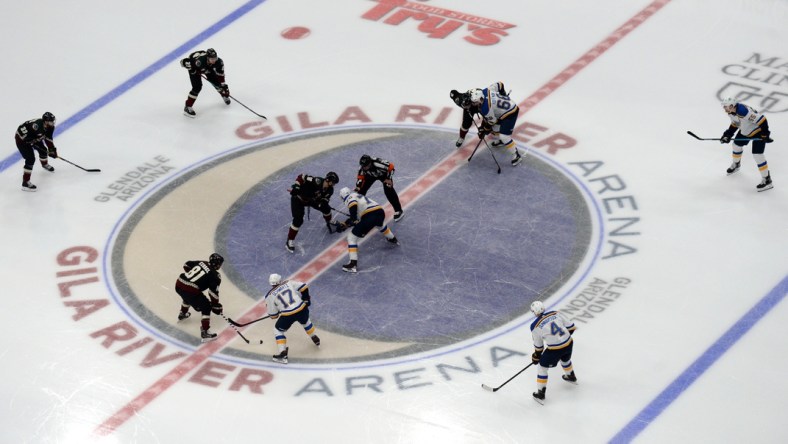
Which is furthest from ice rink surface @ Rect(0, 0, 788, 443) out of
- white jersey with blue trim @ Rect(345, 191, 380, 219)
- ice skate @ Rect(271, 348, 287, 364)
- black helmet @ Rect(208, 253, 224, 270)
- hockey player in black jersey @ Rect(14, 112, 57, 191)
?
black helmet @ Rect(208, 253, 224, 270)

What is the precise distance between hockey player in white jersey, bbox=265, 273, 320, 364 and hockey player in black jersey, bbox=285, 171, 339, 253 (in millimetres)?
1716

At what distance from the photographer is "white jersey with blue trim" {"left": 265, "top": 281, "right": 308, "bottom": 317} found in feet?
42.3

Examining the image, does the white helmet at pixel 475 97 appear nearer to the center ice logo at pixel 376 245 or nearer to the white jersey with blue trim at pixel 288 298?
the center ice logo at pixel 376 245

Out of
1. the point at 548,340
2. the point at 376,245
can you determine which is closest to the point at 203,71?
the point at 376,245

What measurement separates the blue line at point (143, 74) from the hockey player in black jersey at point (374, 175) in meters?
4.75

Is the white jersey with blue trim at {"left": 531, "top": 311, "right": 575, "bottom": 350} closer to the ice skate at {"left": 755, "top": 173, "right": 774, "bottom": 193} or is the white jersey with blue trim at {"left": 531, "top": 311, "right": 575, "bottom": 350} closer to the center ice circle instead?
the center ice circle

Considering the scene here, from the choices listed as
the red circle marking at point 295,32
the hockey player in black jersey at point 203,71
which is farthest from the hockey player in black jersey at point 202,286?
the red circle marking at point 295,32

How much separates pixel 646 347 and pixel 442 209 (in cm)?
336

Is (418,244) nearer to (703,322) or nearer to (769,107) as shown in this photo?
(703,322)

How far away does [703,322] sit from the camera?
13234 millimetres

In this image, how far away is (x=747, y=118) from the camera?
15016mm

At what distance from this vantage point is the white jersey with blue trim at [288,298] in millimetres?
12883

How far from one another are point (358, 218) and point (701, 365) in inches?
157

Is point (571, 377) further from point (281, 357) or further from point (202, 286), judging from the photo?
point (202, 286)
